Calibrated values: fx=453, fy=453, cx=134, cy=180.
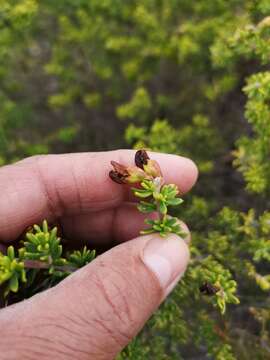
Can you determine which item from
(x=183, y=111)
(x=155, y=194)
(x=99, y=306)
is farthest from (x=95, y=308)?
(x=183, y=111)

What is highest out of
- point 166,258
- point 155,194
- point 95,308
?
point 155,194

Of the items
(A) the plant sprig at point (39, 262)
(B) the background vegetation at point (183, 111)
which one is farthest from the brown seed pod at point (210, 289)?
(A) the plant sprig at point (39, 262)

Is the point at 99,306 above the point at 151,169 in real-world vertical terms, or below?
below

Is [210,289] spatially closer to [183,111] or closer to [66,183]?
[66,183]

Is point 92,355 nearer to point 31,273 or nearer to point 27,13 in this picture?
point 31,273

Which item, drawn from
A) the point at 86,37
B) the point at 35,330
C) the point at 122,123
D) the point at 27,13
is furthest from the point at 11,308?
the point at 122,123

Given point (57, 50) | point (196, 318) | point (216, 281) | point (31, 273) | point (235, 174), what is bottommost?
point (196, 318)
